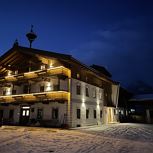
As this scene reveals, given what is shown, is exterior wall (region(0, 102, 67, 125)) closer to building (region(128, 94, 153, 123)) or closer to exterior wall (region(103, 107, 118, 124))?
exterior wall (region(103, 107, 118, 124))

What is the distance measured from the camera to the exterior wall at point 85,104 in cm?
2492

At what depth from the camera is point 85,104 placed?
27.5m

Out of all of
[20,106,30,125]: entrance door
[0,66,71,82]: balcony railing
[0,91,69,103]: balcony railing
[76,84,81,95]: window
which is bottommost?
[20,106,30,125]: entrance door

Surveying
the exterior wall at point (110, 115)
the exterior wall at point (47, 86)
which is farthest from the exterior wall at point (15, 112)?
the exterior wall at point (110, 115)

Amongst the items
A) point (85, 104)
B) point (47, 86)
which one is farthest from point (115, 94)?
point (47, 86)

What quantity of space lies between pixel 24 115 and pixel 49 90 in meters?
6.56

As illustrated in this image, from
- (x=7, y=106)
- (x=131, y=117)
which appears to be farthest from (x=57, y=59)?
(x=131, y=117)

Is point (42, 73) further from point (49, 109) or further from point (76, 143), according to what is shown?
point (76, 143)

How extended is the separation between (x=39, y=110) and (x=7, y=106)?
7.83m

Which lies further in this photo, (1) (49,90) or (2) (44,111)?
(2) (44,111)

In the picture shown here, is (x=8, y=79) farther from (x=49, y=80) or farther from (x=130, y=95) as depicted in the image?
(x=130, y=95)

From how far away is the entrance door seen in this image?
91.5 ft

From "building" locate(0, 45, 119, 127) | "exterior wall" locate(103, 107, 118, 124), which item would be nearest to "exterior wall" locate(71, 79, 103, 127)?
"building" locate(0, 45, 119, 127)

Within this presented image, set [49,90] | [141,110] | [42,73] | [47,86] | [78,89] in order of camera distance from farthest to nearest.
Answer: [141,110] < [78,89] < [47,86] < [49,90] < [42,73]
